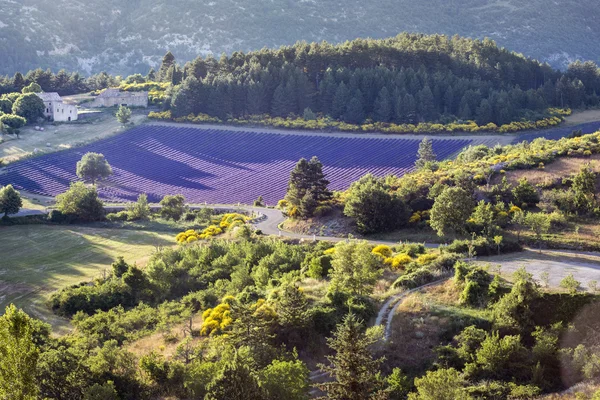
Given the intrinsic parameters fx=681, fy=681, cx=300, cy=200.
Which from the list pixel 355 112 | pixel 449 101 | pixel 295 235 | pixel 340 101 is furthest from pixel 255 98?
pixel 295 235

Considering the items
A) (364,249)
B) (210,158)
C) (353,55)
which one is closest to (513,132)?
(353,55)

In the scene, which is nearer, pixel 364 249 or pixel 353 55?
pixel 364 249

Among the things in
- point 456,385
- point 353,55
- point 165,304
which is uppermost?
point 353,55

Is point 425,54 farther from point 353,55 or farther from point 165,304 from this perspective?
point 165,304

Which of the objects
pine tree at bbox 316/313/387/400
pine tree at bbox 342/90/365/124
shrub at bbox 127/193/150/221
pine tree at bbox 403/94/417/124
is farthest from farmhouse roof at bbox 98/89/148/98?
pine tree at bbox 316/313/387/400

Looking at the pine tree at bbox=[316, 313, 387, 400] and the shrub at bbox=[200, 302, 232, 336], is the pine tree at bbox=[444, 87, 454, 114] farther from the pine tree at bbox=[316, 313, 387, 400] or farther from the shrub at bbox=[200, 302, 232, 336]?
the pine tree at bbox=[316, 313, 387, 400]

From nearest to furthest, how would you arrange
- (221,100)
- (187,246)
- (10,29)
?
(187,246) < (221,100) < (10,29)
